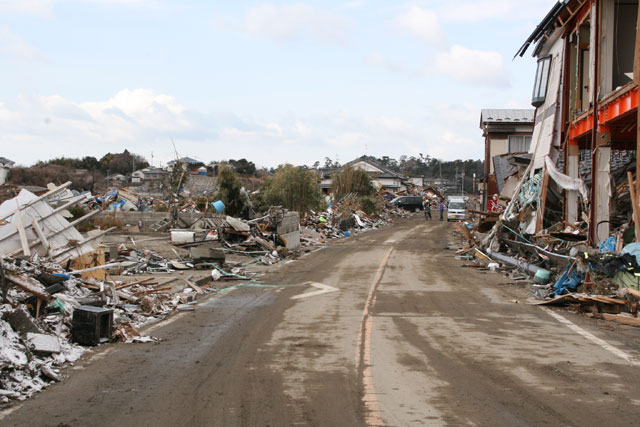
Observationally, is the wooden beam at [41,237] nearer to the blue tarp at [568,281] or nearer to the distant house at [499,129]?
the blue tarp at [568,281]

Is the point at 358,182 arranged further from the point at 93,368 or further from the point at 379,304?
the point at 93,368

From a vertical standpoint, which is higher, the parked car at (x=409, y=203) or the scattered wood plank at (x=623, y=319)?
the parked car at (x=409, y=203)

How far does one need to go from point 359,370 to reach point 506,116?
44188 millimetres

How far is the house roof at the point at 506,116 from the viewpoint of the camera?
47.1 m

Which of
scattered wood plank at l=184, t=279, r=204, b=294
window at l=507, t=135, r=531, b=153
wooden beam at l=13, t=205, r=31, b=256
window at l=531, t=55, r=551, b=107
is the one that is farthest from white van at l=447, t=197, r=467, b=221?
wooden beam at l=13, t=205, r=31, b=256

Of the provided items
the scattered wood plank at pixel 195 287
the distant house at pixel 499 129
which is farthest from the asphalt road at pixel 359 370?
the distant house at pixel 499 129

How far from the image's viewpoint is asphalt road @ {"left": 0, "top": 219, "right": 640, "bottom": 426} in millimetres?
5598

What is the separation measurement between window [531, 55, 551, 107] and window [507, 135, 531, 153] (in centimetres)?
2023

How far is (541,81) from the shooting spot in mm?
24516

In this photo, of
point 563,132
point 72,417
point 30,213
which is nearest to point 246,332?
point 72,417

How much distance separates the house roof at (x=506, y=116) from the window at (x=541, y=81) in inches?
894

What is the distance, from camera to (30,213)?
14586mm

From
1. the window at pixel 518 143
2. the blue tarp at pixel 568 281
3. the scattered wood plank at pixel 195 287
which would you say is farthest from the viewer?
the window at pixel 518 143

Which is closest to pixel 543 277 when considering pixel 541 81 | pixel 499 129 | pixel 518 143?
pixel 541 81
